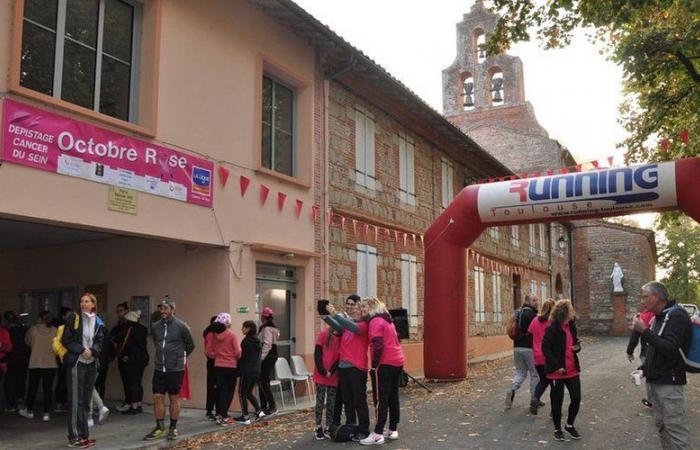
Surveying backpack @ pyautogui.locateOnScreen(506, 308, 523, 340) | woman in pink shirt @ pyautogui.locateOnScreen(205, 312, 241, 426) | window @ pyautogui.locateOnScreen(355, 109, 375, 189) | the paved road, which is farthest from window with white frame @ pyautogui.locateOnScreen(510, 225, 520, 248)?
woman in pink shirt @ pyautogui.locateOnScreen(205, 312, 241, 426)

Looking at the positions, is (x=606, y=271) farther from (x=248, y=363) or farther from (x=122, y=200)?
(x=122, y=200)

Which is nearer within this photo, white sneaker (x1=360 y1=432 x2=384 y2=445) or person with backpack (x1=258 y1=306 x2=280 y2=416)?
white sneaker (x1=360 y1=432 x2=384 y2=445)

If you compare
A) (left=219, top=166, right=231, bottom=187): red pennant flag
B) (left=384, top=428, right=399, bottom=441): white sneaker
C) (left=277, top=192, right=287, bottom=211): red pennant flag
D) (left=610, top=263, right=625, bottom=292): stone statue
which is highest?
(left=219, top=166, right=231, bottom=187): red pennant flag

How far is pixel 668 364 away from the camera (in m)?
5.33

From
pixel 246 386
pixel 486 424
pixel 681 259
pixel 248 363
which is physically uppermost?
pixel 681 259

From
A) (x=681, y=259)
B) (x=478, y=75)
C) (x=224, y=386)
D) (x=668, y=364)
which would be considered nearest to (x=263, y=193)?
(x=224, y=386)

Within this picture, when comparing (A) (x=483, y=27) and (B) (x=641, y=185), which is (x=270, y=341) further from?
(A) (x=483, y=27)

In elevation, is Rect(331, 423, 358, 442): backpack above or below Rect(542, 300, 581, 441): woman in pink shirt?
below

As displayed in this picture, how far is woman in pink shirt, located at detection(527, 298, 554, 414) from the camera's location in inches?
354

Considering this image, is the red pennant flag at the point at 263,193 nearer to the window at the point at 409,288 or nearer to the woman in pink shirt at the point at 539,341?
the woman in pink shirt at the point at 539,341

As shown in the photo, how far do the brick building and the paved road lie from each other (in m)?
24.9

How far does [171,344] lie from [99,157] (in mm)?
2466

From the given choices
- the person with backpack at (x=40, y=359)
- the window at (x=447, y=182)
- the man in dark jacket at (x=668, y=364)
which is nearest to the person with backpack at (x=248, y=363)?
the person with backpack at (x=40, y=359)

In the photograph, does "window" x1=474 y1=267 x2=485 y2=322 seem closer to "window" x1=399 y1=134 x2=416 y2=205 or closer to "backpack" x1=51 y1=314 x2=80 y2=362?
"window" x1=399 y1=134 x2=416 y2=205
